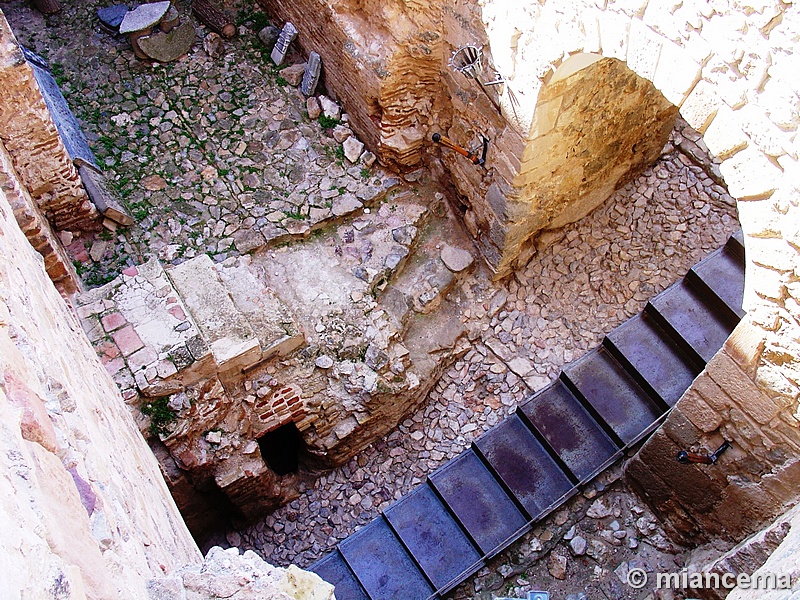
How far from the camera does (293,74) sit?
226 inches

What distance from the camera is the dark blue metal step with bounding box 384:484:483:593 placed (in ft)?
13.6

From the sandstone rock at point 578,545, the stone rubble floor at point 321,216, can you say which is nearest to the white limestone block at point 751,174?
the stone rubble floor at point 321,216

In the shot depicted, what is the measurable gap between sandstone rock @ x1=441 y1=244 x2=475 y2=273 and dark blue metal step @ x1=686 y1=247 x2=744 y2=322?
1.48 meters

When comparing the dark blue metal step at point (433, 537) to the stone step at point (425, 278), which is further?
the stone step at point (425, 278)

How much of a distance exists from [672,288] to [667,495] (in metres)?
1.32

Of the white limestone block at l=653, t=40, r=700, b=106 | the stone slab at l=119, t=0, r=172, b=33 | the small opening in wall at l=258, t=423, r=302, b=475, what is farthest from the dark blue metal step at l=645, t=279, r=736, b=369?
the stone slab at l=119, t=0, r=172, b=33

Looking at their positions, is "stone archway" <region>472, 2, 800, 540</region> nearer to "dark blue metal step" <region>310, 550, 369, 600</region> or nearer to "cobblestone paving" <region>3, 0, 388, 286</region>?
"dark blue metal step" <region>310, 550, 369, 600</region>

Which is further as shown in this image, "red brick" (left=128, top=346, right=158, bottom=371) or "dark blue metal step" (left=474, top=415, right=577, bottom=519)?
"dark blue metal step" (left=474, top=415, right=577, bottom=519)

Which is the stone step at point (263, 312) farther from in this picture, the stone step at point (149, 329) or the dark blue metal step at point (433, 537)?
the dark blue metal step at point (433, 537)

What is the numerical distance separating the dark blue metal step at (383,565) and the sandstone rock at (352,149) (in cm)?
264

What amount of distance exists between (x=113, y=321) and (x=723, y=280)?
3.66 meters

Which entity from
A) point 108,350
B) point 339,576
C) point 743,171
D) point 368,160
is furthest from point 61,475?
point 368,160

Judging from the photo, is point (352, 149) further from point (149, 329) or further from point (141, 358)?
point (141, 358)

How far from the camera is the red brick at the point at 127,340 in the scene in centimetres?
407
